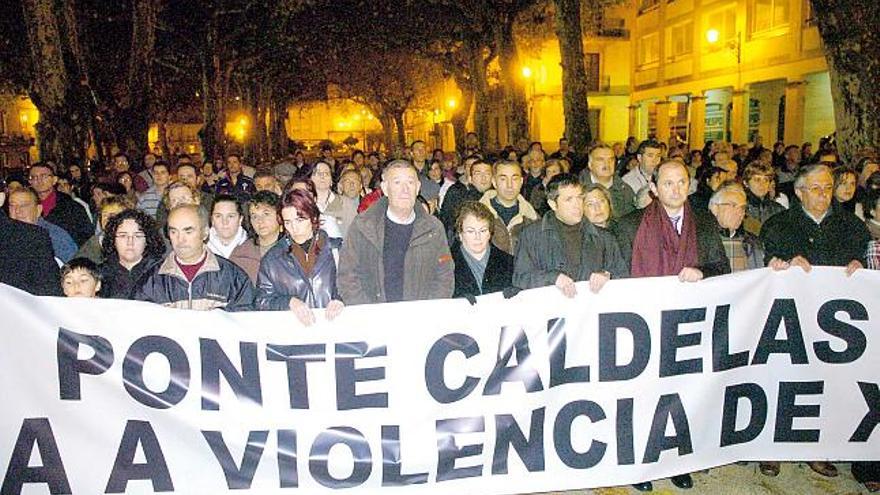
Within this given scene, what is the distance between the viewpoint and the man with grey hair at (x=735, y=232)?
5102 mm

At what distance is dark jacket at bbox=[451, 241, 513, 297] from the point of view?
4754mm

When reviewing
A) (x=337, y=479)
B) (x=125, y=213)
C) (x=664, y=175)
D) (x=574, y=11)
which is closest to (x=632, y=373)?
(x=664, y=175)

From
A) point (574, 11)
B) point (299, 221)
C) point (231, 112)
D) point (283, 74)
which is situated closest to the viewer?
point (299, 221)

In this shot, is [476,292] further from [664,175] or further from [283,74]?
[283,74]

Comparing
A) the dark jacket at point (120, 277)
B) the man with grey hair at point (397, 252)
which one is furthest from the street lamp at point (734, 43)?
the dark jacket at point (120, 277)

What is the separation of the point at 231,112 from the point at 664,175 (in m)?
65.0

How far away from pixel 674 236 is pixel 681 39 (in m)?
36.3

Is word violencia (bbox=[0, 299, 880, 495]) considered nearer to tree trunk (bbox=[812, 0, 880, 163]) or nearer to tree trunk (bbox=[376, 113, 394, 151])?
tree trunk (bbox=[812, 0, 880, 163])

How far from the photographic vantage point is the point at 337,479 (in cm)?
393

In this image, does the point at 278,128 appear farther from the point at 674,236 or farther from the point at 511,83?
the point at 674,236

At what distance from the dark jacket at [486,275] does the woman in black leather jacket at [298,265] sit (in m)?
0.81

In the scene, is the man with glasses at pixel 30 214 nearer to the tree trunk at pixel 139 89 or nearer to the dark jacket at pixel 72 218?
the dark jacket at pixel 72 218

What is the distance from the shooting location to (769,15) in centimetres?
2897

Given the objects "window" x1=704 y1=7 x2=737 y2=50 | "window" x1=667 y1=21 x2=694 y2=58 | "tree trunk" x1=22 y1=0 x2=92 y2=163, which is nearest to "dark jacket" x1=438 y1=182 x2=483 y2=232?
"tree trunk" x1=22 y1=0 x2=92 y2=163
